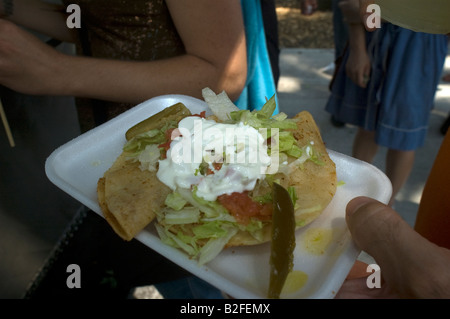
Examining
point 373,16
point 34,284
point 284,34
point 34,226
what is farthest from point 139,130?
point 284,34

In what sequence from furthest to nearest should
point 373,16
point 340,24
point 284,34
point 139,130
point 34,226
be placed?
point 284,34 < point 340,24 < point 34,226 < point 139,130 < point 373,16

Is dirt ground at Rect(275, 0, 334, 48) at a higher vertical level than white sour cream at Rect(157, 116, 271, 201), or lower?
lower

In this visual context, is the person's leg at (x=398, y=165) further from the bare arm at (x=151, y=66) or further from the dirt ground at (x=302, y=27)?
the dirt ground at (x=302, y=27)

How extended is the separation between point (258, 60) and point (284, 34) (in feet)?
20.1

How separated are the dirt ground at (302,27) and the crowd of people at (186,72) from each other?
4.93 metres

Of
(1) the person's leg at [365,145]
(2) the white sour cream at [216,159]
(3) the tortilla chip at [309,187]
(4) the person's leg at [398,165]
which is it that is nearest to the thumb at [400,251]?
(3) the tortilla chip at [309,187]

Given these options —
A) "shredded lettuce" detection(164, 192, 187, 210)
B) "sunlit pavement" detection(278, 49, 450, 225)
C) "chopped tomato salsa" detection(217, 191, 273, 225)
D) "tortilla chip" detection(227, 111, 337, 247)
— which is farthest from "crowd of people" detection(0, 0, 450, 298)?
"sunlit pavement" detection(278, 49, 450, 225)

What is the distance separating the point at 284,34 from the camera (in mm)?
7617

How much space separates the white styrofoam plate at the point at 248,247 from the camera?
104 cm

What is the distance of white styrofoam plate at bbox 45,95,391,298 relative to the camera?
1.04m

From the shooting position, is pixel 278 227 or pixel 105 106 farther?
pixel 105 106

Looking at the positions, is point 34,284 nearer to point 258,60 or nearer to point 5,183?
point 5,183

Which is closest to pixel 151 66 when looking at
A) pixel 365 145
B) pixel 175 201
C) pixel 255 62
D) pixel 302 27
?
pixel 255 62

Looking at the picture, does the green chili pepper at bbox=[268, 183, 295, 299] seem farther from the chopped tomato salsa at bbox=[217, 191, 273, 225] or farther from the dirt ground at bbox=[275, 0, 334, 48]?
the dirt ground at bbox=[275, 0, 334, 48]
